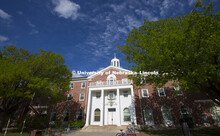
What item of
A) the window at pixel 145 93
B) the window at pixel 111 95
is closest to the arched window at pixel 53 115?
the window at pixel 111 95

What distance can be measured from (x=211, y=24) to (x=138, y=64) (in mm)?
6062

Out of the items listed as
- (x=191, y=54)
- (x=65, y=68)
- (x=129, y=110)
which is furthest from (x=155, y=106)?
(x=65, y=68)

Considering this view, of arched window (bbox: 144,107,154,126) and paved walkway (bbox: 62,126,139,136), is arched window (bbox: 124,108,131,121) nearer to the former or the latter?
arched window (bbox: 144,107,154,126)

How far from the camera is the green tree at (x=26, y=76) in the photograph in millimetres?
12020

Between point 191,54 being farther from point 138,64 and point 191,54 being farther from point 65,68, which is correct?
point 65,68

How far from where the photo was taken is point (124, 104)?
20219mm

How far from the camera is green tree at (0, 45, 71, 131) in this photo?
473 inches

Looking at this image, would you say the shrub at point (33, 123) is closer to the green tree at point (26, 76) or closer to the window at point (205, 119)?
the green tree at point (26, 76)

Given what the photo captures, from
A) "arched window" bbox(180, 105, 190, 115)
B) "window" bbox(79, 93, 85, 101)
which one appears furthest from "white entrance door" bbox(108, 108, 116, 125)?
"arched window" bbox(180, 105, 190, 115)

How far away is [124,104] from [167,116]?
721 centimetres

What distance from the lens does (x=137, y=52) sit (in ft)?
38.8

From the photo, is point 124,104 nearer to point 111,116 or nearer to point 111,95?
point 111,95

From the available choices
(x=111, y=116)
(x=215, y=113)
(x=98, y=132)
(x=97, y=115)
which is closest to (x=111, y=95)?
(x=111, y=116)

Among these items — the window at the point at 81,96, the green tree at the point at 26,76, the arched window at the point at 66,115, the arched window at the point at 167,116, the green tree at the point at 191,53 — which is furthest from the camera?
the window at the point at 81,96
